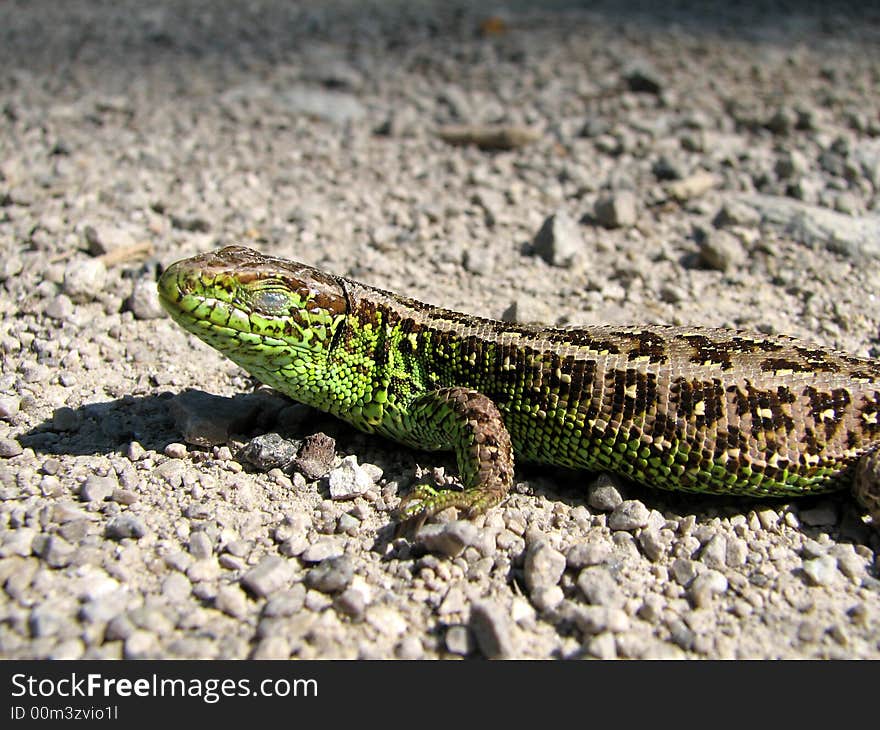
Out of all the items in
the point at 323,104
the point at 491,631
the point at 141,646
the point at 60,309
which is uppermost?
the point at 323,104

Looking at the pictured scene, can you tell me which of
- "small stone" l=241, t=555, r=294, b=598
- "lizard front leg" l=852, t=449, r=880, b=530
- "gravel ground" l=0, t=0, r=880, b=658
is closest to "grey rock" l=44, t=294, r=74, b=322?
"gravel ground" l=0, t=0, r=880, b=658

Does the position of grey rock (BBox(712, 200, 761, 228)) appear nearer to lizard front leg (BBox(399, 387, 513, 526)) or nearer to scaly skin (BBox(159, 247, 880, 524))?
scaly skin (BBox(159, 247, 880, 524))

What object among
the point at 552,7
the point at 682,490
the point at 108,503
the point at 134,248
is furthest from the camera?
the point at 552,7

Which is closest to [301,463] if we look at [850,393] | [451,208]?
[850,393]

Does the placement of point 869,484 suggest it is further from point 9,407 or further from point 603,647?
point 9,407

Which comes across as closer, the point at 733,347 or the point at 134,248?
the point at 733,347

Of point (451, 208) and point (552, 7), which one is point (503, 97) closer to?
point (451, 208)

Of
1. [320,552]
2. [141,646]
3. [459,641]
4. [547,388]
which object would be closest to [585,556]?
[459,641]
